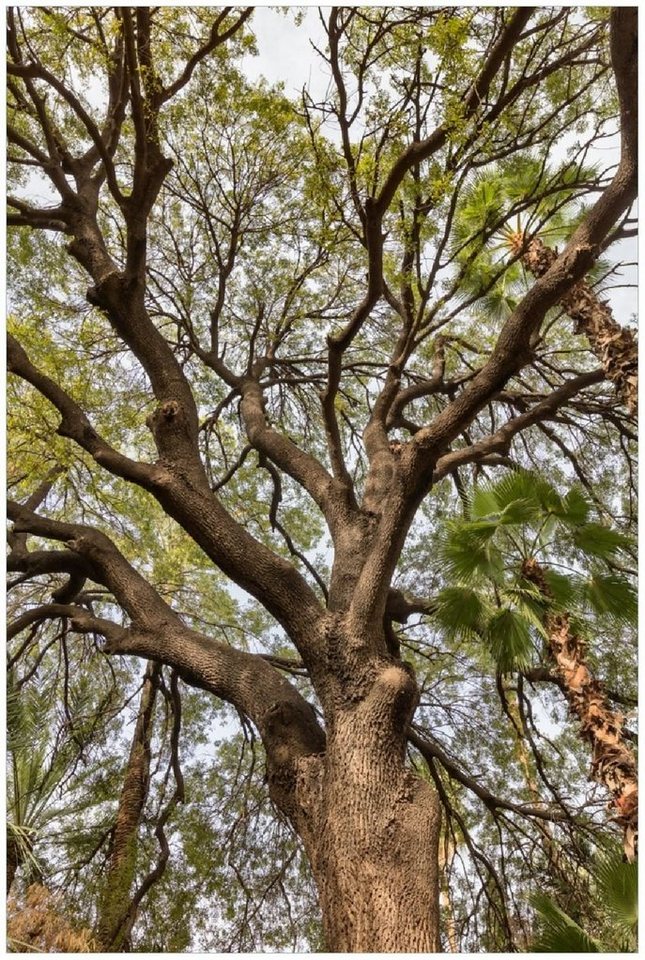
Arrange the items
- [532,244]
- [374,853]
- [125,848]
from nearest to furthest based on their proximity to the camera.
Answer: [374,853] < [125,848] < [532,244]

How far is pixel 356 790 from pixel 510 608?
6.06 feet

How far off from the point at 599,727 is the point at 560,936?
0.98 m

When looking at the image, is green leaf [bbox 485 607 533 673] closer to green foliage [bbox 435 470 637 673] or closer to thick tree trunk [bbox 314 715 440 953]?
green foliage [bbox 435 470 637 673]

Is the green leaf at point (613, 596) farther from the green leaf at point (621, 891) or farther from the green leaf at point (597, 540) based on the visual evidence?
the green leaf at point (621, 891)

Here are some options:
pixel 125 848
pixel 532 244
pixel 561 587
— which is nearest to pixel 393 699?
pixel 561 587

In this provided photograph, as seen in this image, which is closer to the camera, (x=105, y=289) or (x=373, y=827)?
(x=373, y=827)

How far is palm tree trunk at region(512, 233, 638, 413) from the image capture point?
13.3 ft

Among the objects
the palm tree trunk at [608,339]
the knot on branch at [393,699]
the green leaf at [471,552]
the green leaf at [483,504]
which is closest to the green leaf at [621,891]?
the knot on branch at [393,699]

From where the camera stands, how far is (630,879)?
283 centimetres

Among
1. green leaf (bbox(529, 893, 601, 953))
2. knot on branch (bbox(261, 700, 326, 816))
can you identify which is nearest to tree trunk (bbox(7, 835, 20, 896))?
knot on branch (bbox(261, 700, 326, 816))

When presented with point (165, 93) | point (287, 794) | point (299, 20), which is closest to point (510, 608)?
point (287, 794)

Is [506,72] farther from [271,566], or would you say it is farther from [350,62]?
[271,566]

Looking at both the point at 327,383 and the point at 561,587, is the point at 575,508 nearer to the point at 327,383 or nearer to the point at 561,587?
the point at 561,587

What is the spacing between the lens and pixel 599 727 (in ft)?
11.2
